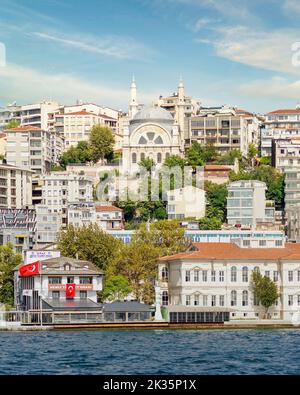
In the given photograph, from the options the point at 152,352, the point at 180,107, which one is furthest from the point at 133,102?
the point at 152,352

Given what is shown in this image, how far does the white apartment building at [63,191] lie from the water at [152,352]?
44.7 metres

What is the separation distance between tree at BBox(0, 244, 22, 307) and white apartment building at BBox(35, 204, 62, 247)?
13678 mm

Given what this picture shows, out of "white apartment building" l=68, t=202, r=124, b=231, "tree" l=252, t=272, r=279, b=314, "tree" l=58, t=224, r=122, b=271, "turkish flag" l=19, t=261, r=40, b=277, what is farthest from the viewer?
"white apartment building" l=68, t=202, r=124, b=231

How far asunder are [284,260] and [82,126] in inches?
2671

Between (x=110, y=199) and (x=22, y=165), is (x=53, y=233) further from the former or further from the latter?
(x=22, y=165)

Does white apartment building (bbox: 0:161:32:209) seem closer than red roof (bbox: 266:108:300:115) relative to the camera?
Yes

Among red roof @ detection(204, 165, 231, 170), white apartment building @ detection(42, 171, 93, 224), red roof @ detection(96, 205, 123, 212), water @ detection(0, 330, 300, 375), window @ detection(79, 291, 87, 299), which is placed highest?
red roof @ detection(204, 165, 231, 170)

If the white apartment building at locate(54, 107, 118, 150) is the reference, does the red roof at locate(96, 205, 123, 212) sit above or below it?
below

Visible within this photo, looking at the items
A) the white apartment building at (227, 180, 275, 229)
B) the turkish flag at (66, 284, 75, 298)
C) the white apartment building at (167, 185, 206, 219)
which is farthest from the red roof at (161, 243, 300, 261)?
the white apartment building at (227, 180, 275, 229)

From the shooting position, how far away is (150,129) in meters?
125

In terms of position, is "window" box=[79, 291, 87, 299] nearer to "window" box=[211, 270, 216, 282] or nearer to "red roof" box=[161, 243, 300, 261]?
"red roof" box=[161, 243, 300, 261]

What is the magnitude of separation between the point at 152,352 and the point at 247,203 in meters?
55.6

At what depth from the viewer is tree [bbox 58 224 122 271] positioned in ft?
275

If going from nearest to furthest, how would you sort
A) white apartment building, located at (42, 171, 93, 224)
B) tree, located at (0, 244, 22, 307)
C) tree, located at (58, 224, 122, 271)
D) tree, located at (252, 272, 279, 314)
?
1. tree, located at (252, 272, 279, 314)
2. tree, located at (0, 244, 22, 307)
3. tree, located at (58, 224, 122, 271)
4. white apartment building, located at (42, 171, 93, 224)
